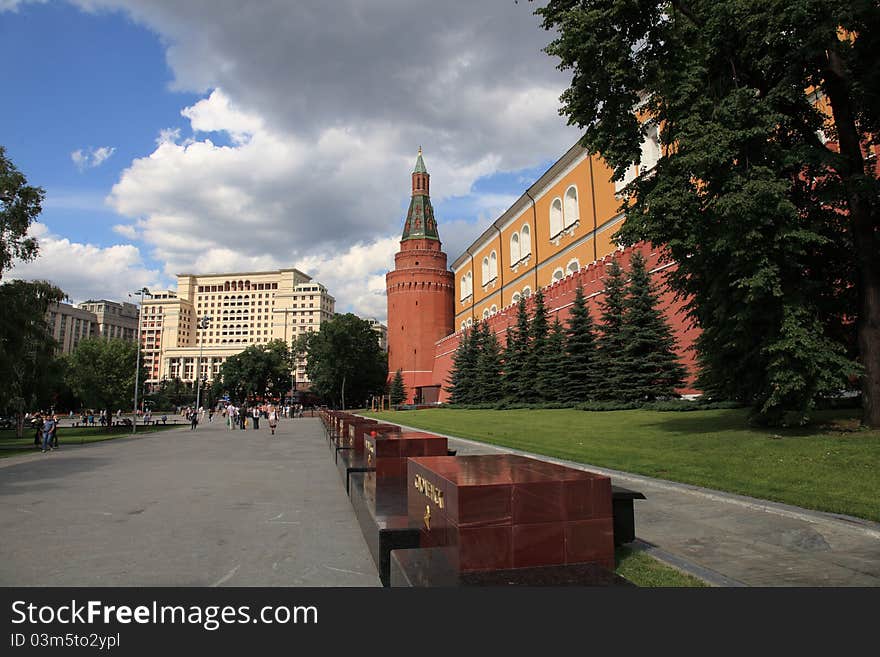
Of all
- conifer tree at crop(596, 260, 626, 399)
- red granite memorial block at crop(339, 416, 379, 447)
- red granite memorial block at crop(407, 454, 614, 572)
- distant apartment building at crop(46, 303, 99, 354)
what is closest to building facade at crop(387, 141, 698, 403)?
conifer tree at crop(596, 260, 626, 399)

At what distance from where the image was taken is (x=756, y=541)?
5223 millimetres

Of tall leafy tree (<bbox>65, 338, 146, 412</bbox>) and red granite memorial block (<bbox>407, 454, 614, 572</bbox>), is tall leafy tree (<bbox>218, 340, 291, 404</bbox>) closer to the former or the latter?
tall leafy tree (<bbox>65, 338, 146, 412</bbox>)

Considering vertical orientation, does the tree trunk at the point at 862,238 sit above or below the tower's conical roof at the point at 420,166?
below

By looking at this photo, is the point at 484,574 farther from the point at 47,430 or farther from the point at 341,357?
the point at 341,357

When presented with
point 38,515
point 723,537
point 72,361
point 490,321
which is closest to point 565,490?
point 723,537

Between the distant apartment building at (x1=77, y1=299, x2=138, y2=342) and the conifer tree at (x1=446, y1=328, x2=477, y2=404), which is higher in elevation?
the distant apartment building at (x1=77, y1=299, x2=138, y2=342)

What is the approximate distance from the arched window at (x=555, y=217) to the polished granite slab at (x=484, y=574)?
143 feet

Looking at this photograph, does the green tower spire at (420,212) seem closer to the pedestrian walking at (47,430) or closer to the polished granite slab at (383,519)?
the pedestrian walking at (47,430)

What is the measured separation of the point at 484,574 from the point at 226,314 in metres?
152

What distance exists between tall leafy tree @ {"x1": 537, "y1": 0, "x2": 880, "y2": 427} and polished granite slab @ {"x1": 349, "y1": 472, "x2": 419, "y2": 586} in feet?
27.4

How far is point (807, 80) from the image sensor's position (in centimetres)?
1247

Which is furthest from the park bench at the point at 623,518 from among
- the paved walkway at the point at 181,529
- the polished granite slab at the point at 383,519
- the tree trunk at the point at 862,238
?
the tree trunk at the point at 862,238

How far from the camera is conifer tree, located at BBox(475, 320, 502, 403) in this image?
4250 cm

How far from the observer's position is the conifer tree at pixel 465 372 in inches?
1850
